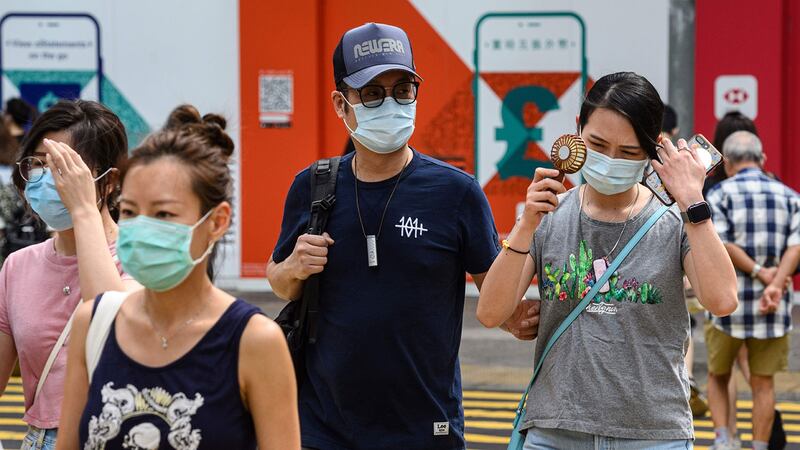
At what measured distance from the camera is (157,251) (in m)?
3.14

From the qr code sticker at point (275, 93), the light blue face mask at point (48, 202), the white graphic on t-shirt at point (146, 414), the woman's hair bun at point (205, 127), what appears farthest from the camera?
the qr code sticker at point (275, 93)

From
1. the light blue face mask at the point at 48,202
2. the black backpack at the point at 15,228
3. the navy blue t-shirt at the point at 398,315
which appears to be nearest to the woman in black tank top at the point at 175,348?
the light blue face mask at the point at 48,202

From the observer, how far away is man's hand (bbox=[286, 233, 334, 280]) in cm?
438

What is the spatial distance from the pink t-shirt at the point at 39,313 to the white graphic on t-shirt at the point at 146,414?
90 cm

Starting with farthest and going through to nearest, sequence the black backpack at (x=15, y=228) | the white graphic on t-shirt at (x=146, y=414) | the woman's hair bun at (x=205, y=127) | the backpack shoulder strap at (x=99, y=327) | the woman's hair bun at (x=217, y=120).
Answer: the black backpack at (x=15, y=228), the woman's hair bun at (x=217, y=120), the woman's hair bun at (x=205, y=127), the backpack shoulder strap at (x=99, y=327), the white graphic on t-shirt at (x=146, y=414)

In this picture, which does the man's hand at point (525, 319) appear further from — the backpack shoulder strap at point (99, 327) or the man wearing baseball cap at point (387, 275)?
the backpack shoulder strap at point (99, 327)

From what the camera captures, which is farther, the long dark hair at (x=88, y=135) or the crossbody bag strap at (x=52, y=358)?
the long dark hair at (x=88, y=135)

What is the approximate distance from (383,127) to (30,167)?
1103mm

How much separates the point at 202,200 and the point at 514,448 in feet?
5.05

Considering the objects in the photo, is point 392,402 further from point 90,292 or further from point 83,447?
point 83,447

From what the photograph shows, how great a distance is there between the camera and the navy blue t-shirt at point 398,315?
4.35m

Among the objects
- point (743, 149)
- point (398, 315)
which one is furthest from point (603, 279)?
point (743, 149)

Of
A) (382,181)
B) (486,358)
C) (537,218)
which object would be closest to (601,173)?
(537,218)

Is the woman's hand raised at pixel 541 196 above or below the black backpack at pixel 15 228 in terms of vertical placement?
above
